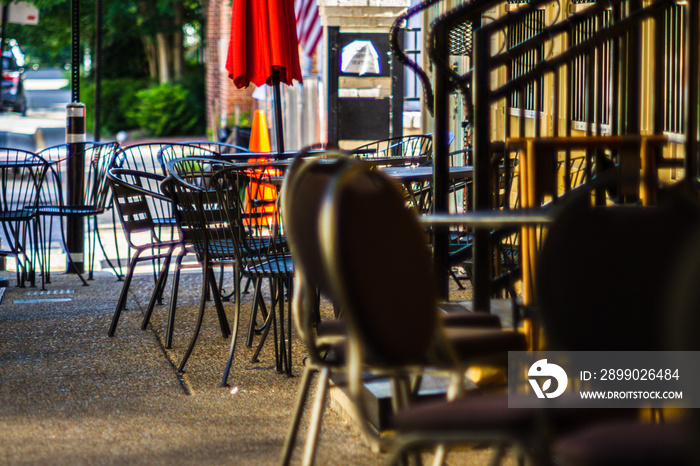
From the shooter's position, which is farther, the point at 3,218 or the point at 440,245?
the point at 3,218

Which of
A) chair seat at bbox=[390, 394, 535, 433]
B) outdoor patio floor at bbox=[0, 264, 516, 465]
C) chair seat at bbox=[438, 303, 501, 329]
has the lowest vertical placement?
outdoor patio floor at bbox=[0, 264, 516, 465]

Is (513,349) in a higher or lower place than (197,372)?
higher

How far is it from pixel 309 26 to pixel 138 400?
43.4 ft

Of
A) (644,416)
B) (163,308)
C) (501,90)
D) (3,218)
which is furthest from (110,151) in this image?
(644,416)

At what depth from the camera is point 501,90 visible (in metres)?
4.05

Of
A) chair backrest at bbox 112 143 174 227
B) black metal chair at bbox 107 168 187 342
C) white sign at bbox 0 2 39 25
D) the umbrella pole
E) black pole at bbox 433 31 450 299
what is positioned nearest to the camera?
black pole at bbox 433 31 450 299

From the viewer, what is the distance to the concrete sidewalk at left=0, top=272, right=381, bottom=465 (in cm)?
359

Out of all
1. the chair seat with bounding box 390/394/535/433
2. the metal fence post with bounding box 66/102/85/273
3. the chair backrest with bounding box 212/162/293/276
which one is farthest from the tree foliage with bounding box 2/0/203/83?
the chair seat with bounding box 390/394/535/433

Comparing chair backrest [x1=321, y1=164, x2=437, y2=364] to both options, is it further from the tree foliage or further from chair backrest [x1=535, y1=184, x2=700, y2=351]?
the tree foliage

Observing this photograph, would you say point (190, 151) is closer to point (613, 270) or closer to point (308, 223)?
point (308, 223)

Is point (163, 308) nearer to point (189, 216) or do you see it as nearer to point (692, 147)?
point (189, 216)

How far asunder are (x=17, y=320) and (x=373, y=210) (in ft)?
15.0

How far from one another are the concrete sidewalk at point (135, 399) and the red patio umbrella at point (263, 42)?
1.70 m

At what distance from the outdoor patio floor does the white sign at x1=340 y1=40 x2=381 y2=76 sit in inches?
154
